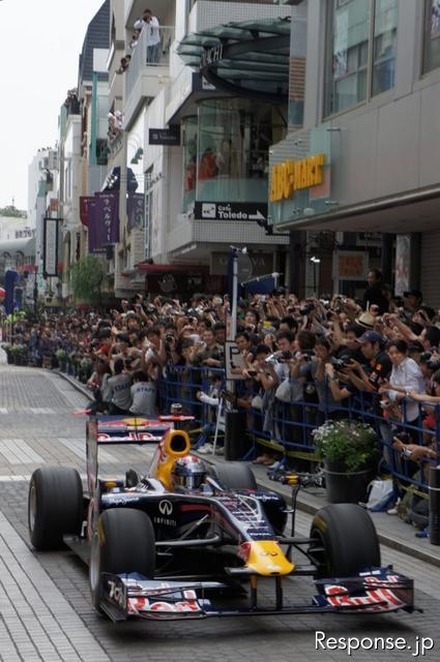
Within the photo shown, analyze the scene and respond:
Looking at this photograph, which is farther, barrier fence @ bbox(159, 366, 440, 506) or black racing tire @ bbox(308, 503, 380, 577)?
barrier fence @ bbox(159, 366, 440, 506)

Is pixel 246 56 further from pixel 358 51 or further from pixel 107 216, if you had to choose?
pixel 107 216

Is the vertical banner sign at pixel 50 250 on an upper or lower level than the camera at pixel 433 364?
upper

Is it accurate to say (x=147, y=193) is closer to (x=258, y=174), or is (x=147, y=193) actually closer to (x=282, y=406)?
(x=258, y=174)

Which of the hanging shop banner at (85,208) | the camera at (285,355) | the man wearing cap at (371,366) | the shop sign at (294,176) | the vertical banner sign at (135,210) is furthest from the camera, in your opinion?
the hanging shop banner at (85,208)

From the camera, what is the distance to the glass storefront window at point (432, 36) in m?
20.0

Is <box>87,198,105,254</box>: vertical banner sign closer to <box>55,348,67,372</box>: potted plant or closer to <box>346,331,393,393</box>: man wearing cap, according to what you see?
<box>55,348,67,372</box>: potted plant

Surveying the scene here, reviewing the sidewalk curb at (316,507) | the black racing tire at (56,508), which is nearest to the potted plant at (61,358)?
the sidewalk curb at (316,507)

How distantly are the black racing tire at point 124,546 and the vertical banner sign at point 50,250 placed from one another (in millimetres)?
86009

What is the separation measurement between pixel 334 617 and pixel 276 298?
→ 509 inches

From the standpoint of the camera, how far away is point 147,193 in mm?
47844

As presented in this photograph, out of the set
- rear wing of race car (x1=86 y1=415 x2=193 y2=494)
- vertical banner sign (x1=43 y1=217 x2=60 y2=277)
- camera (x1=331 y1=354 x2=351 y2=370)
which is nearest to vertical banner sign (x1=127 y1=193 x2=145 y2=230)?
camera (x1=331 y1=354 x2=351 y2=370)

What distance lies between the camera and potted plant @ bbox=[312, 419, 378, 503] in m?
14.7

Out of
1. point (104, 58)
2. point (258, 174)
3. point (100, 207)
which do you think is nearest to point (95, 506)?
point (258, 174)

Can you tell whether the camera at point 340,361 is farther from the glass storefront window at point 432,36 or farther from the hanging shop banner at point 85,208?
the hanging shop banner at point 85,208
